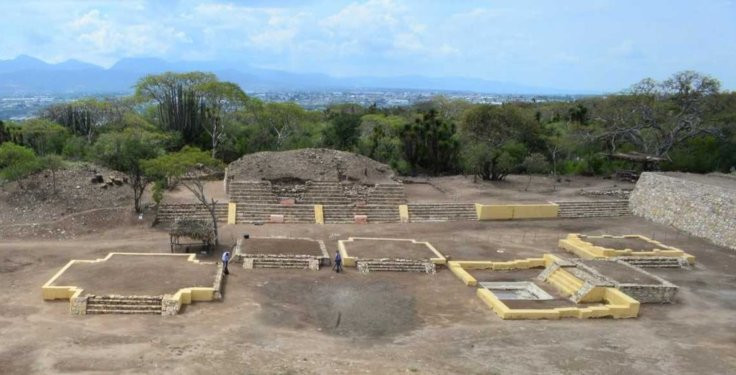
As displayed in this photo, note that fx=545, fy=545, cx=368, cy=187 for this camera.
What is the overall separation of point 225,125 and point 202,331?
33.1 m

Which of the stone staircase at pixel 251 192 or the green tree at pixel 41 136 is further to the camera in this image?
the green tree at pixel 41 136

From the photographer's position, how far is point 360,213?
2803 centimetres

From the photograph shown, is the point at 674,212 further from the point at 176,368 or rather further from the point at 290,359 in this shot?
the point at 176,368

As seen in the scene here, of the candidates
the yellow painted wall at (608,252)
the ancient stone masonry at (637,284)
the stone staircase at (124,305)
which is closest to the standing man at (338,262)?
the stone staircase at (124,305)

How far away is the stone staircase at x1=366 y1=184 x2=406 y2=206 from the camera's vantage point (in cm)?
2923

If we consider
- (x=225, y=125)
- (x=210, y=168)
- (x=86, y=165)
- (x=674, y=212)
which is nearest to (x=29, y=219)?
(x=86, y=165)

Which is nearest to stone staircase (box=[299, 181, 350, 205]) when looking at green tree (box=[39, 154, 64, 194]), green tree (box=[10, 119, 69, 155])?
green tree (box=[39, 154, 64, 194])

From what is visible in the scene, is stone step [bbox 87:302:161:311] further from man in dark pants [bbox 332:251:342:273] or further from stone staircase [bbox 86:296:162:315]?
man in dark pants [bbox 332:251:342:273]

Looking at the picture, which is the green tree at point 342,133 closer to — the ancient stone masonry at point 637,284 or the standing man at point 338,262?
the standing man at point 338,262

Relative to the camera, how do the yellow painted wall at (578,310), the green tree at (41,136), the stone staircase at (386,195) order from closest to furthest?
the yellow painted wall at (578,310) → the stone staircase at (386,195) → the green tree at (41,136)

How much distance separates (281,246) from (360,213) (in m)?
7.32

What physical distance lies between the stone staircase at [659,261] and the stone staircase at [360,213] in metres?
11.0

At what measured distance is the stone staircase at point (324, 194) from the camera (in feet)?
93.7

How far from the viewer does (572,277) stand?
19266 mm
